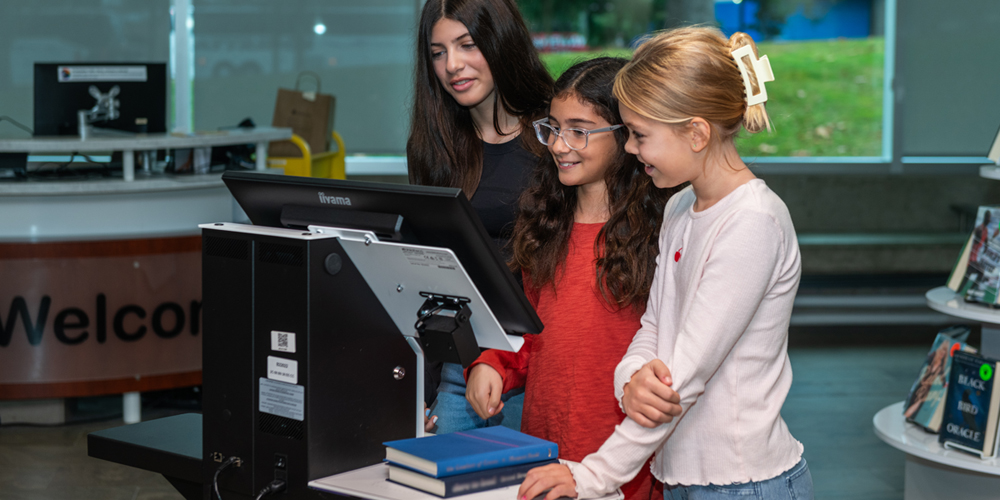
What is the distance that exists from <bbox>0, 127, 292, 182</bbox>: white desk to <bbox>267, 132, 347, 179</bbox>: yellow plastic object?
0.44 metres

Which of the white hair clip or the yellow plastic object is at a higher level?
the yellow plastic object

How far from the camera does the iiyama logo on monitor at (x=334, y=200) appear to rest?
1334 mm

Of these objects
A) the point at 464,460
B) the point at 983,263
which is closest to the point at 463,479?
the point at 464,460

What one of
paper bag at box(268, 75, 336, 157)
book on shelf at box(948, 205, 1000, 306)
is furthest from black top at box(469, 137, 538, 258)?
paper bag at box(268, 75, 336, 157)

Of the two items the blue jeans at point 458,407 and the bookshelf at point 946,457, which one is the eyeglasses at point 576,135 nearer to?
the blue jeans at point 458,407

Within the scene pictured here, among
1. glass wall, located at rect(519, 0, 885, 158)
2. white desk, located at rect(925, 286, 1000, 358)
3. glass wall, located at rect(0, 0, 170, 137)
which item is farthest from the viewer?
glass wall, located at rect(519, 0, 885, 158)

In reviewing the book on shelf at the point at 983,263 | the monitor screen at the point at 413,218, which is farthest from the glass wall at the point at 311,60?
the monitor screen at the point at 413,218

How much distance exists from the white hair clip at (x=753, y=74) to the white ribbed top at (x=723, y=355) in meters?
0.13

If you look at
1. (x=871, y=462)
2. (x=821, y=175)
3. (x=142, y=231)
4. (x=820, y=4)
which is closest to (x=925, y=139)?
(x=821, y=175)

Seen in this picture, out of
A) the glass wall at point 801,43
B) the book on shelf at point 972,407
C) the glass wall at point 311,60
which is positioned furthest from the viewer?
the glass wall at point 801,43

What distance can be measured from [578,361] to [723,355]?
37 centimetres

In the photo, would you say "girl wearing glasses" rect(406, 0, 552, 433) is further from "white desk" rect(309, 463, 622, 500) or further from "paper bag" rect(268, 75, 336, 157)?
"paper bag" rect(268, 75, 336, 157)

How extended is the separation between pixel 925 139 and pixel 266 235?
675 cm

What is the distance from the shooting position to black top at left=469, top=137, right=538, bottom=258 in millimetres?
1865
